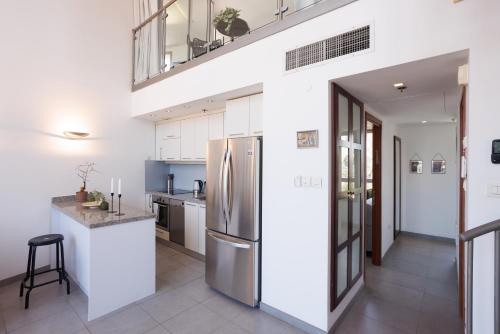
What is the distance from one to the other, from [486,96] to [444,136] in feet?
13.1

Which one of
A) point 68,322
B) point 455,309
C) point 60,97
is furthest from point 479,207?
point 60,97

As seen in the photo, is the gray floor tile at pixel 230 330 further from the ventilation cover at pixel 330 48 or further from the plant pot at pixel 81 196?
the plant pot at pixel 81 196

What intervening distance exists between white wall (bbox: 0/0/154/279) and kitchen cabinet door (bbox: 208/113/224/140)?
172 centimetres

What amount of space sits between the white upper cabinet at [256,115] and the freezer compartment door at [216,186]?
0.41 metres

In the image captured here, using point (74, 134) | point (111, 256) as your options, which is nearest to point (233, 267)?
point (111, 256)

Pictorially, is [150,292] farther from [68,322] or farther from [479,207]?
[479,207]

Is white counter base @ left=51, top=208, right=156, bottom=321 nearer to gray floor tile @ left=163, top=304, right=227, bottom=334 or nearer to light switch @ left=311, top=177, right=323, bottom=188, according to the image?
gray floor tile @ left=163, top=304, right=227, bottom=334

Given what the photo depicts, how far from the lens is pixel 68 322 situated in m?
2.33

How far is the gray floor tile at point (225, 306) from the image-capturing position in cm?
252

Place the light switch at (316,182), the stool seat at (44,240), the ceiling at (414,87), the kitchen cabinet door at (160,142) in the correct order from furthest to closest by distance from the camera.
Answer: the kitchen cabinet door at (160,142) < the stool seat at (44,240) < the light switch at (316,182) < the ceiling at (414,87)

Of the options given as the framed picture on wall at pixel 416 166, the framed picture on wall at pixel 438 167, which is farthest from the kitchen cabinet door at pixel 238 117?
the framed picture on wall at pixel 438 167

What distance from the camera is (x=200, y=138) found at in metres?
4.15

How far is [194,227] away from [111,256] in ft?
4.84

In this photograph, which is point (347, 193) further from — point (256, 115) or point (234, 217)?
point (256, 115)
